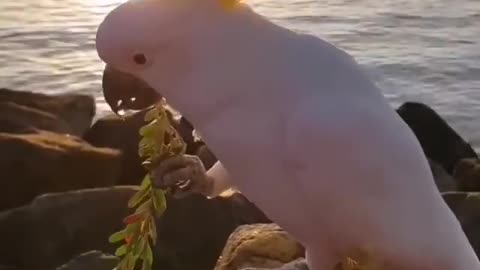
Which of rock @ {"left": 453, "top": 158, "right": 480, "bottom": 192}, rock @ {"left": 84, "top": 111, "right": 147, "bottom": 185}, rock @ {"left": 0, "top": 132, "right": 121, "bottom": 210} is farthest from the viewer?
rock @ {"left": 84, "top": 111, "right": 147, "bottom": 185}

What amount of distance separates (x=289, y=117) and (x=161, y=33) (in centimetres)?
18

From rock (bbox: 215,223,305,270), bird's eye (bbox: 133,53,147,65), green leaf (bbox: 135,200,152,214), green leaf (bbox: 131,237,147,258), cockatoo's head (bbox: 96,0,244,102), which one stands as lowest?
rock (bbox: 215,223,305,270)

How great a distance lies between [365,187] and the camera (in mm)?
1147

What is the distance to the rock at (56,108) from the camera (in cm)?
391

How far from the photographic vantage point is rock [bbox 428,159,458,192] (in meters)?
3.52

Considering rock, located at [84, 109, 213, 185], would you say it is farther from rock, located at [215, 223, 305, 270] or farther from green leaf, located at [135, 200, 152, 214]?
green leaf, located at [135, 200, 152, 214]

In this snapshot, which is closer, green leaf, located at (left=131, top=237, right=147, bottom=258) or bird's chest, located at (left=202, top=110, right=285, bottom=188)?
bird's chest, located at (left=202, top=110, right=285, bottom=188)

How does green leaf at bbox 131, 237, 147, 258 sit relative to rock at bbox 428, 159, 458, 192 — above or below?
above

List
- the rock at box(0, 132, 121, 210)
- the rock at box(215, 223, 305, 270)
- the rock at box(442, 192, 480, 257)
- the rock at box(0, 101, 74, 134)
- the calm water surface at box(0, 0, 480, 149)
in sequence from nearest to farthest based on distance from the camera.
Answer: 1. the rock at box(215, 223, 305, 270)
2. the rock at box(442, 192, 480, 257)
3. the rock at box(0, 132, 121, 210)
4. the rock at box(0, 101, 74, 134)
5. the calm water surface at box(0, 0, 480, 149)

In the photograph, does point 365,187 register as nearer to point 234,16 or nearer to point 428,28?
point 234,16

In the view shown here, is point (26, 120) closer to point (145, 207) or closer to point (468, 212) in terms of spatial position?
point (468, 212)

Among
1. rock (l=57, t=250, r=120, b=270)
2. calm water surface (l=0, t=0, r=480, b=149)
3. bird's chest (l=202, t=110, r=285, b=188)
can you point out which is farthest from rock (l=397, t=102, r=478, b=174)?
bird's chest (l=202, t=110, r=285, b=188)

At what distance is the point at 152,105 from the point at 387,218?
13.0 inches

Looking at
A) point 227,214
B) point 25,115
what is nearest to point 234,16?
point 227,214
